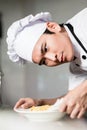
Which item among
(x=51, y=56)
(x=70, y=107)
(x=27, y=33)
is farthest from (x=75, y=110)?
(x=27, y=33)

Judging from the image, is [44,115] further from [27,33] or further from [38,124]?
[27,33]

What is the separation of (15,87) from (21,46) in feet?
4.97

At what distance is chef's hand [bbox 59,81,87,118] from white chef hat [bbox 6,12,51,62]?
0.23m

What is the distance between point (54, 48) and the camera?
0.86 meters

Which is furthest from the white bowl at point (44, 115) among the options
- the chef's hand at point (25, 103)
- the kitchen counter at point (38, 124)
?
the chef's hand at point (25, 103)

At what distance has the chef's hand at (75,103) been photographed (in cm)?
75

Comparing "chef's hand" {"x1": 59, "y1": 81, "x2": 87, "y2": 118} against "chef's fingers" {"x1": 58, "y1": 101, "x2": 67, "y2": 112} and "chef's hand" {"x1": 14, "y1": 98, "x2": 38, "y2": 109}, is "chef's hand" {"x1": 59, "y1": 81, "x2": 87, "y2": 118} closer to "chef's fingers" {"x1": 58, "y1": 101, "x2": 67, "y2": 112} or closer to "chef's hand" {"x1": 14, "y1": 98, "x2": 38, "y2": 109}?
"chef's fingers" {"x1": 58, "y1": 101, "x2": 67, "y2": 112}

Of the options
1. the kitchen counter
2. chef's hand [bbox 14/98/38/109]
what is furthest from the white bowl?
chef's hand [bbox 14/98/38/109]

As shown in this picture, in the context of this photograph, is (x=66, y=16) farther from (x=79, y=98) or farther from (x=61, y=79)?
(x=79, y=98)

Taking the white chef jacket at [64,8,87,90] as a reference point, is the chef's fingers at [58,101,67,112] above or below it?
below

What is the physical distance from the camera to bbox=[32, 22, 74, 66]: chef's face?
2.83 feet

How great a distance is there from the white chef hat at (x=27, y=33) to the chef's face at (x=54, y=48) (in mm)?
23

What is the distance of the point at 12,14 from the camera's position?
7.74ft

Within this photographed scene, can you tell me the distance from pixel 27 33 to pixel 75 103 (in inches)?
12.2
